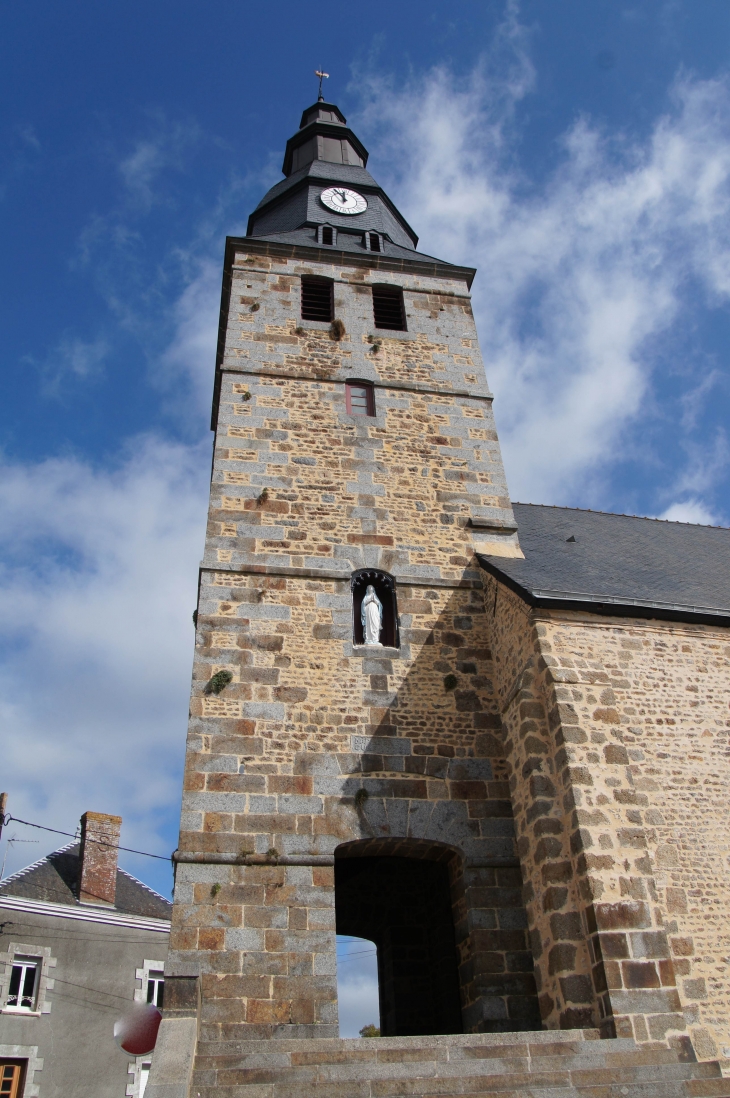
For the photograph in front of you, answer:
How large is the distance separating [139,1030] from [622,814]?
4.04 m

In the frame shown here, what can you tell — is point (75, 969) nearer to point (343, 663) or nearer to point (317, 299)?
point (343, 663)

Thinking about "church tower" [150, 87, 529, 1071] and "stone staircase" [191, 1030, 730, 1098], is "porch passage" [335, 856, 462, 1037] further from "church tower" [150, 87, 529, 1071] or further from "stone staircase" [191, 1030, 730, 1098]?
"stone staircase" [191, 1030, 730, 1098]

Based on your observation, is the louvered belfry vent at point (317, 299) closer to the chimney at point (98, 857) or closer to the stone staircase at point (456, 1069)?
the stone staircase at point (456, 1069)

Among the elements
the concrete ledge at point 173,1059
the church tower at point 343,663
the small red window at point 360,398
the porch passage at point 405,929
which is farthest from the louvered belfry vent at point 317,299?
the concrete ledge at point 173,1059

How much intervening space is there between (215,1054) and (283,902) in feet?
4.33

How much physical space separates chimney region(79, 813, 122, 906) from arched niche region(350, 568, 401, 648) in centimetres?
966

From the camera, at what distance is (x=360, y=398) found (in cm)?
1029

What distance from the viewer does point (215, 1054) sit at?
210 inches

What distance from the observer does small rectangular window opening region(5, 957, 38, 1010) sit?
43.3 feet

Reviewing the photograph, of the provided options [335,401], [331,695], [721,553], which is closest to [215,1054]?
[331,695]

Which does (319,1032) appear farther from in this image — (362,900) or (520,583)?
(520,583)

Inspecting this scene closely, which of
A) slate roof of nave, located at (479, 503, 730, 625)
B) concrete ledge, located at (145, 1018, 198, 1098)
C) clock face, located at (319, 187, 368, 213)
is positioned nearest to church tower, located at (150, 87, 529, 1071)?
concrete ledge, located at (145, 1018, 198, 1098)

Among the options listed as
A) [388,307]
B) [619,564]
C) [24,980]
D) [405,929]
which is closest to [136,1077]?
[24,980]

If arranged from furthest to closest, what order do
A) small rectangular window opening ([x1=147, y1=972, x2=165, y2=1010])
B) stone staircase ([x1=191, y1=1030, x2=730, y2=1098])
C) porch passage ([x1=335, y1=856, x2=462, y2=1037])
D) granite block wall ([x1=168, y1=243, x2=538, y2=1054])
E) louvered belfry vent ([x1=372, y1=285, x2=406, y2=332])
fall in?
small rectangular window opening ([x1=147, y1=972, x2=165, y2=1010])
louvered belfry vent ([x1=372, y1=285, x2=406, y2=332])
porch passage ([x1=335, y1=856, x2=462, y2=1037])
granite block wall ([x1=168, y1=243, x2=538, y2=1054])
stone staircase ([x1=191, y1=1030, x2=730, y2=1098])
